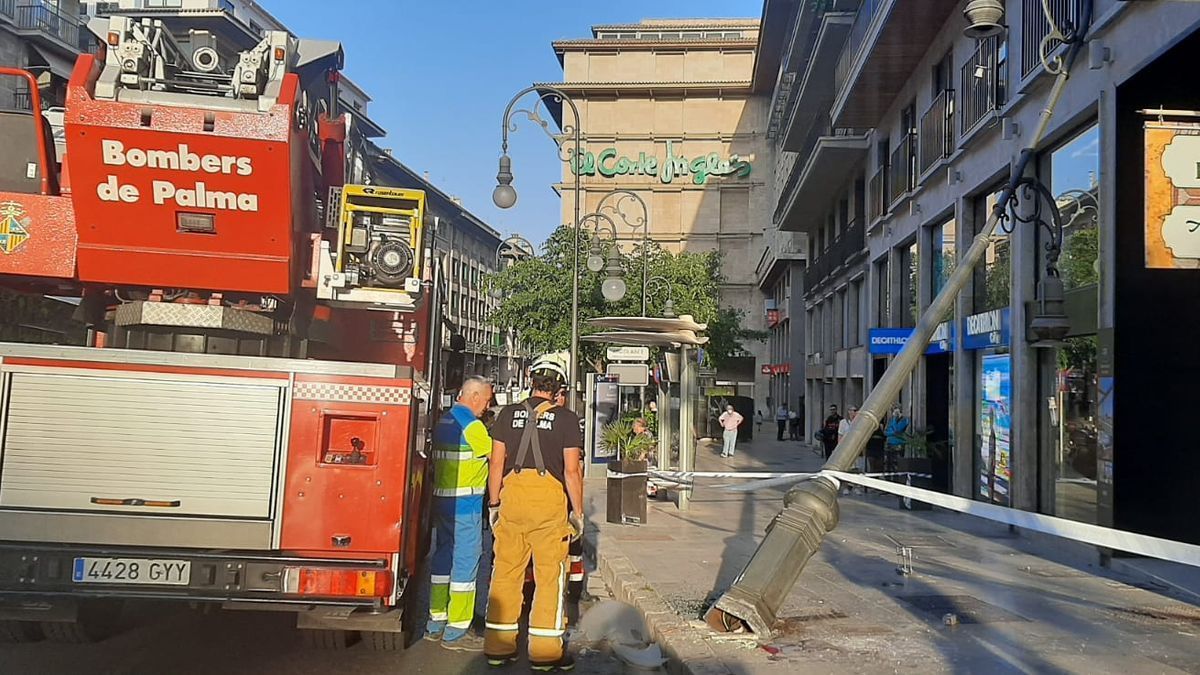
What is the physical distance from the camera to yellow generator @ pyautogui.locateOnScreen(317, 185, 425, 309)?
701 centimetres

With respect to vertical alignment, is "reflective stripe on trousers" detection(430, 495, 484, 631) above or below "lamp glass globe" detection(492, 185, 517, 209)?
below

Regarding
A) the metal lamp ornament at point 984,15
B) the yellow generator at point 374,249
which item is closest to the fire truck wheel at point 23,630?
the yellow generator at point 374,249

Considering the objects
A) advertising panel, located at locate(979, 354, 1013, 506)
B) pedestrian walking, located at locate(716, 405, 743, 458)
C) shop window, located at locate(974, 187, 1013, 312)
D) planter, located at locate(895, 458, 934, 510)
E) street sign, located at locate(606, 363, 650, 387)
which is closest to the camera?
advertising panel, located at locate(979, 354, 1013, 506)

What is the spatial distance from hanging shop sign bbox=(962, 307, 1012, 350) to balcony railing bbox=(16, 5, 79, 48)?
28353 mm

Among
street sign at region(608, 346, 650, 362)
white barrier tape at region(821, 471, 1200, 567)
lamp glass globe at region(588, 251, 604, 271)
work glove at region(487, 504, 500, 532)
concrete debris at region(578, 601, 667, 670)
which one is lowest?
concrete debris at region(578, 601, 667, 670)

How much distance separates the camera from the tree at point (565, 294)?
30.3 meters

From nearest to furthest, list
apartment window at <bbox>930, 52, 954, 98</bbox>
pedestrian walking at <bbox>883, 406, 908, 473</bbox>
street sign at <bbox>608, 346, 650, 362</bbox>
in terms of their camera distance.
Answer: pedestrian walking at <bbox>883, 406, 908, 473</bbox> → apartment window at <bbox>930, 52, 954, 98</bbox> → street sign at <bbox>608, 346, 650, 362</bbox>

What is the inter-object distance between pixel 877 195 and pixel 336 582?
787 inches

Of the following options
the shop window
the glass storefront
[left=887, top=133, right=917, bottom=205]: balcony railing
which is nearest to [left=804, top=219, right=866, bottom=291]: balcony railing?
[left=887, top=133, right=917, bottom=205]: balcony railing

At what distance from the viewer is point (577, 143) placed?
63.1 feet

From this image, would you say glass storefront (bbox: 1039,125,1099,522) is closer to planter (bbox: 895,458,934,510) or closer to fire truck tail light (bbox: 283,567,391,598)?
planter (bbox: 895,458,934,510)

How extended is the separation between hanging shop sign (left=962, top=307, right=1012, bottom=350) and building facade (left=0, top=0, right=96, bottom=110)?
2563cm

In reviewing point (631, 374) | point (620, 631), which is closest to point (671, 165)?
point (631, 374)

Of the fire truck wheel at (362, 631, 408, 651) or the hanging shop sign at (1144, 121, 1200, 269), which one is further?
the hanging shop sign at (1144, 121, 1200, 269)
